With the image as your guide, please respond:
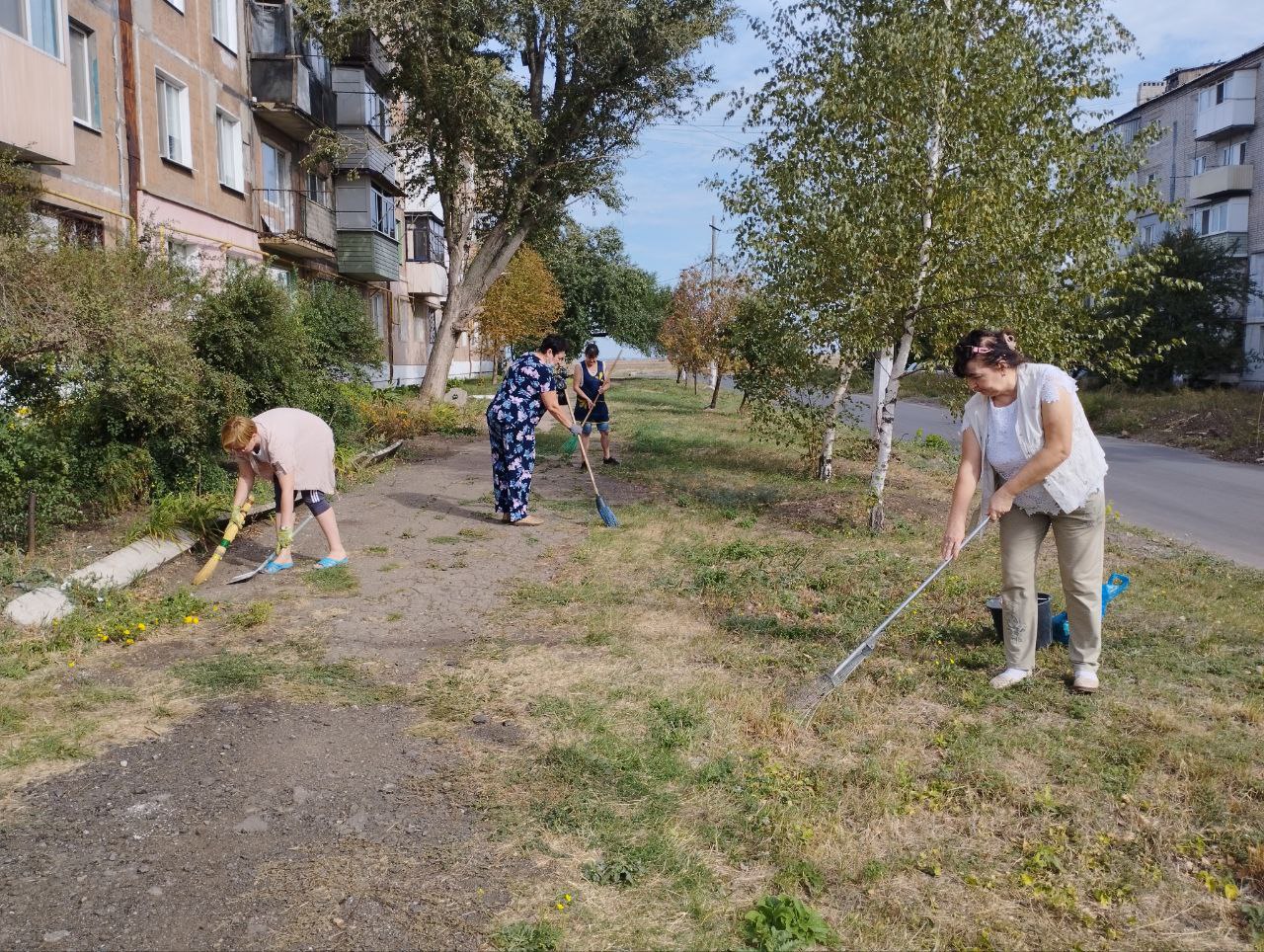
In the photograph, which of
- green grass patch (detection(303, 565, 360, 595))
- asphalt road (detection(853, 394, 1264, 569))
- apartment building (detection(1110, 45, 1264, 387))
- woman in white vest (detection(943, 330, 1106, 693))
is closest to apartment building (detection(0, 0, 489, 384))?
green grass patch (detection(303, 565, 360, 595))

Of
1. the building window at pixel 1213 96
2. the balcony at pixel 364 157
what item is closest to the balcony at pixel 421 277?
the balcony at pixel 364 157

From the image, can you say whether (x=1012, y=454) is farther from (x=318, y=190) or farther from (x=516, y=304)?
(x=516, y=304)

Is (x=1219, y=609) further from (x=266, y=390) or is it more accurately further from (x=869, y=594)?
(x=266, y=390)

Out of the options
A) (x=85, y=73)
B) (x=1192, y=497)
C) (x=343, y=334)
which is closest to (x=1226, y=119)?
(x=1192, y=497)

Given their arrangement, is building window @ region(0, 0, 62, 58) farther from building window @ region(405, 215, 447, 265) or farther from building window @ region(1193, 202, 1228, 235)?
building window @ region(1193, 202, 1228, 235)

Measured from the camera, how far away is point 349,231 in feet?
81.5

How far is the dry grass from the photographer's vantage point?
3041mm

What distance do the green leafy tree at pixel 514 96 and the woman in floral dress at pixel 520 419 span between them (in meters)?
9.92

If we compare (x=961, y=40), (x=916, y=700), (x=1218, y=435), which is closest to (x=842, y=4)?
(x=961, y=40)

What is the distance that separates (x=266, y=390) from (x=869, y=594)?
600 centimetres

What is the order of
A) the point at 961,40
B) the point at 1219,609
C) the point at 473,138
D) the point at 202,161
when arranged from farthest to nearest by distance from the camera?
the point at 473,138, the point at 202,161, the point at 961,40, the point at 1219,609

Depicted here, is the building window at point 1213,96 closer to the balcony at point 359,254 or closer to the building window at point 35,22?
the balcony at point 359,254

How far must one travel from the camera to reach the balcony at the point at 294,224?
2033cm

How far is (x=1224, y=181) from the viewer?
36375 millimetres
